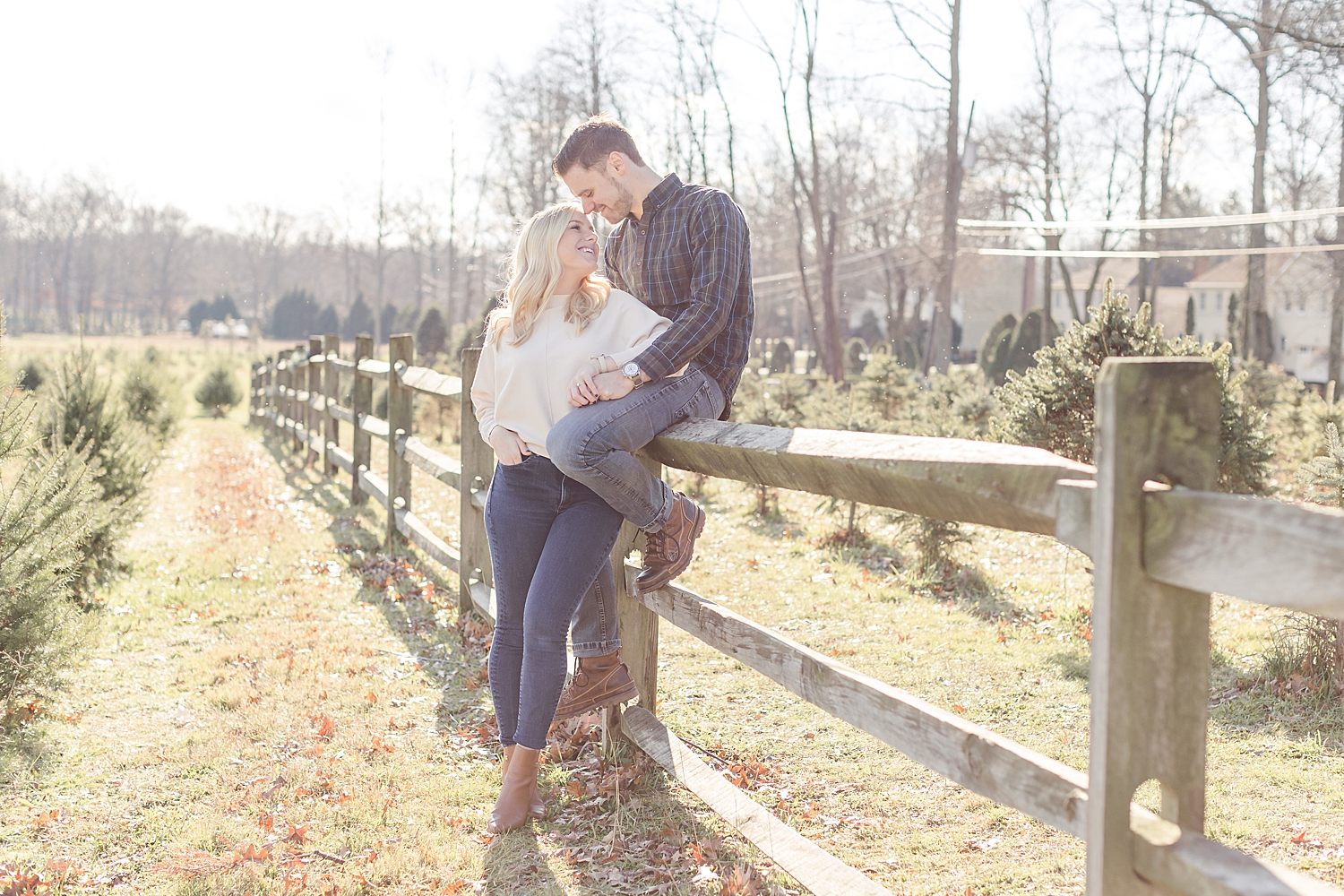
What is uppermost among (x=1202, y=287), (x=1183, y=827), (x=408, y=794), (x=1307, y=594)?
(x=1202, y=287)

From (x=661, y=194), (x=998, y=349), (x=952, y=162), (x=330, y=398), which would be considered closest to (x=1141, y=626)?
(x=661, y=194)

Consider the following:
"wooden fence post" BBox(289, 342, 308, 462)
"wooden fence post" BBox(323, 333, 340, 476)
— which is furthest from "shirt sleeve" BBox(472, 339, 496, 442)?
"wooden fence post" BBox(289, 342, 308, 462)

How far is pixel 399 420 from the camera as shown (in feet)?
24.8

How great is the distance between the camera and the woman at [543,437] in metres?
3.18

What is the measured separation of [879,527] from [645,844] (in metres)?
6.04

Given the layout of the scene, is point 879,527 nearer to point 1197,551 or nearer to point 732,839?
point 732,839

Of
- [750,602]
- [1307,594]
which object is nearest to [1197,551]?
[1307,594]

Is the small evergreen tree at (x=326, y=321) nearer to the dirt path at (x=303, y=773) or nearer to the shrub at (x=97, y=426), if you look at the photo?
the shrub at (x=97, y=426)

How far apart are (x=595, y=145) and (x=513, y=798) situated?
2157mm

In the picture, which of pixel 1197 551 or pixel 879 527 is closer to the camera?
pixel 1197 551

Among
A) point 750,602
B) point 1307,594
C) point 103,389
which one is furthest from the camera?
point 103,389

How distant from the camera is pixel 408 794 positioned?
3742mm

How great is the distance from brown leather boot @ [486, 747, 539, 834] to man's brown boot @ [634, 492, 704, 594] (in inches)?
27.4

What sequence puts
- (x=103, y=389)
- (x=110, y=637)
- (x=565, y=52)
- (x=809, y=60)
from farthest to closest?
(x=565, y=52)
(x=809, y=60)
(x=103, y=389)
(x=110, y=637)
